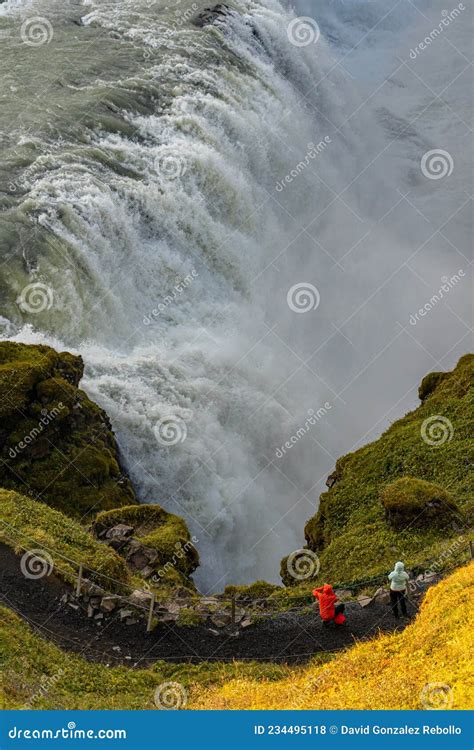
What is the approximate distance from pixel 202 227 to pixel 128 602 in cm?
3078

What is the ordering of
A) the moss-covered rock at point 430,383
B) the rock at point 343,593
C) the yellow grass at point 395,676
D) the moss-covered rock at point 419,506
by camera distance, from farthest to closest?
1. the moss-covered rock at point 430,383
2. the moss-covered rock at point 419,506
3. the rock at point 343,593
4. the yellow grass at point 395,676

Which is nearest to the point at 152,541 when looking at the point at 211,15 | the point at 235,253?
the point at 235,253

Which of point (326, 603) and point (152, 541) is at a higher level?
point (326, 603)

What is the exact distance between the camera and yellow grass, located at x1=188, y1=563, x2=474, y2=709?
47.3 ft

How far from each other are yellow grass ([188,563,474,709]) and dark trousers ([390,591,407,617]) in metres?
0.51

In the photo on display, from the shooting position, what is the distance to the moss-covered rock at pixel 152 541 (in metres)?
23.1

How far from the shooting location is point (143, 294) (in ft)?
134

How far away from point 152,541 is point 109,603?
4252 millimetres

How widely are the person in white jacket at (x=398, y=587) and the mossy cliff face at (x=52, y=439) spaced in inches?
445

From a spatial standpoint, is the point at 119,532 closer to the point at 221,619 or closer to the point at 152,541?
the point at 152,541

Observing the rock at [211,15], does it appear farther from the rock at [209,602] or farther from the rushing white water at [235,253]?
the rock at [209,602]

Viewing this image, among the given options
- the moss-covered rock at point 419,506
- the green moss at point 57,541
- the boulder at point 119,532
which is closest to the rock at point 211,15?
the moss-covered rock at point 419,506

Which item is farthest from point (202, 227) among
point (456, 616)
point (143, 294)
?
point (456, 616)

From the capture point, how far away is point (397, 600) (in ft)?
62.8
